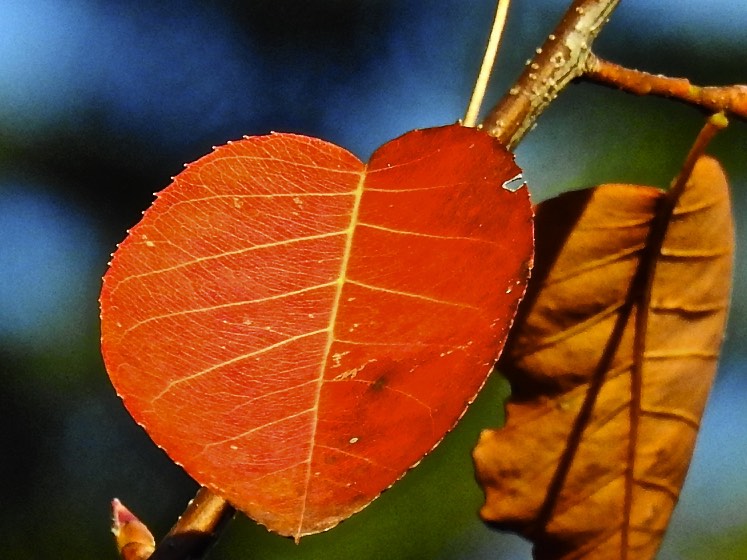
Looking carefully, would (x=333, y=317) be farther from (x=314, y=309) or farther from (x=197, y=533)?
(x=197, y=533)

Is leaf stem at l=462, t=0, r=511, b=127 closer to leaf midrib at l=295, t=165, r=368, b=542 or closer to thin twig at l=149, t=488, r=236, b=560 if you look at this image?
leaf midrib at l=295, t=165, r=368, b=542

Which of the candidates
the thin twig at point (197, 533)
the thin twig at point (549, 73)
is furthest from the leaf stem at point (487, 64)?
the thin twig at point (197, 533)

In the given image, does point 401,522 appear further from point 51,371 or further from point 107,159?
point 107,159

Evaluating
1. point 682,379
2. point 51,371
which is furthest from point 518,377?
point 51,371

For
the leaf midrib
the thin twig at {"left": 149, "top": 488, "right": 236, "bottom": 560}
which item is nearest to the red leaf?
the leaf midrib

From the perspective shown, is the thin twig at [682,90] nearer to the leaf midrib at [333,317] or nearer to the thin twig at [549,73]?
the thin twig at [549,73]
